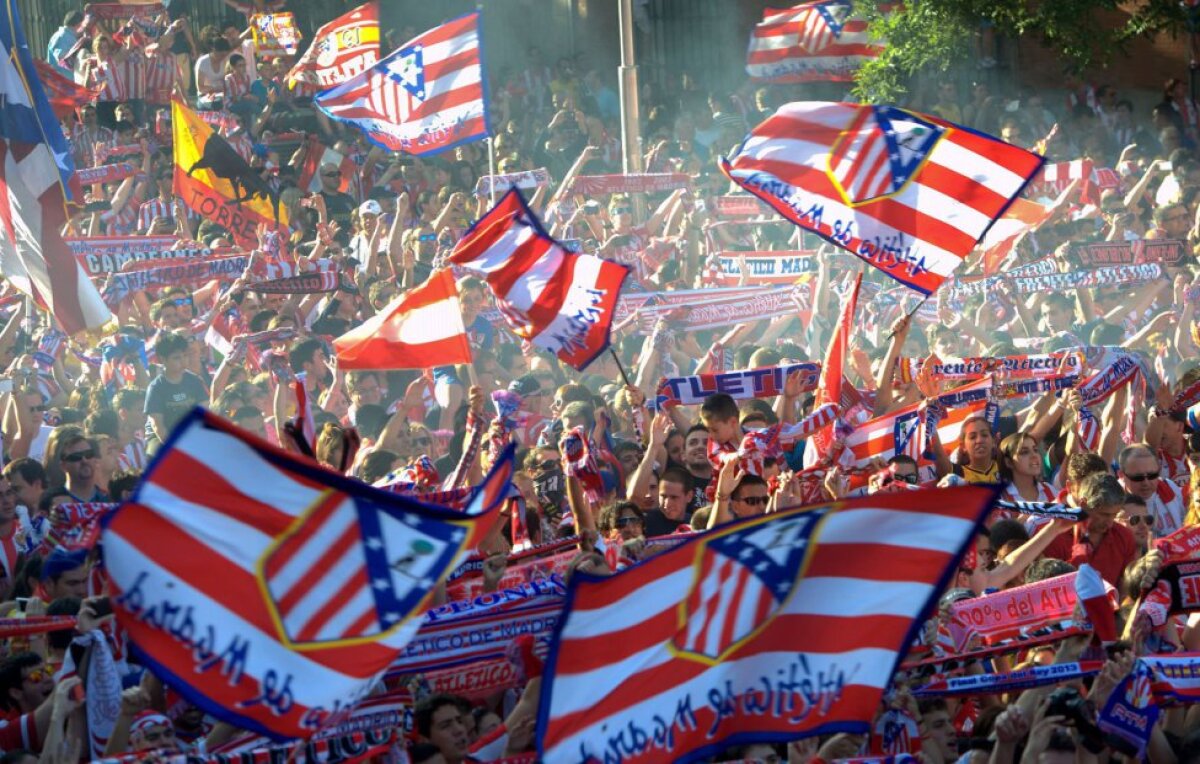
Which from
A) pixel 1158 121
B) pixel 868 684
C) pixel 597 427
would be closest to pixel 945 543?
pixel 868 684

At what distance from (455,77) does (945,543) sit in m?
10.8

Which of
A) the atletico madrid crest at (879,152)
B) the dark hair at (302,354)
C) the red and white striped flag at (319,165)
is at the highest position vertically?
the atletico madrid crest at (879,152)

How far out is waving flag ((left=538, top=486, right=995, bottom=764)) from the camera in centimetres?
523

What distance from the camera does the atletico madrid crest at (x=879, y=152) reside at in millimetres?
10461

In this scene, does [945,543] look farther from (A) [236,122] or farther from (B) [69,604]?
(A) [236,122]

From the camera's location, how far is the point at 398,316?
1129 centimetres

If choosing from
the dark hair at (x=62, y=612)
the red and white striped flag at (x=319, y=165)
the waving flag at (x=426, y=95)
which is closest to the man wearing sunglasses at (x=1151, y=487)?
the dark hair at (x=62, y=612)

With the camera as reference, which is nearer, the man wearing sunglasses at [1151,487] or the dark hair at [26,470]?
the man wearing sunglasses at [1151,487]

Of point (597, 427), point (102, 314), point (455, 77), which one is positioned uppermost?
point (455, 77)

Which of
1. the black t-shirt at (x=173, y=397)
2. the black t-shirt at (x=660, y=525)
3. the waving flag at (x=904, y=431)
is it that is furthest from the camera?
the black t-shirt at (x=173, y=397)

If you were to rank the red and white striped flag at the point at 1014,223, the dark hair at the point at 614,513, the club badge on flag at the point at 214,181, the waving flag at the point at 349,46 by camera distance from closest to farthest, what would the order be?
the dark hair at the point at 614,513
the red and white striped flag at the point at 1014,223
the club badge on flag at the point at 214,181
the waving flag at the point at 349,46

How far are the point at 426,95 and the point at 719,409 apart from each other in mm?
6494

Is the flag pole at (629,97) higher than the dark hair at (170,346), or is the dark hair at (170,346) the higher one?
the flag pole at (629,97)

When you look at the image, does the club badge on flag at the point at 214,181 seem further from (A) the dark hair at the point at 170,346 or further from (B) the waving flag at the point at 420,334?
(B) the waving flag at the point at 420,334
